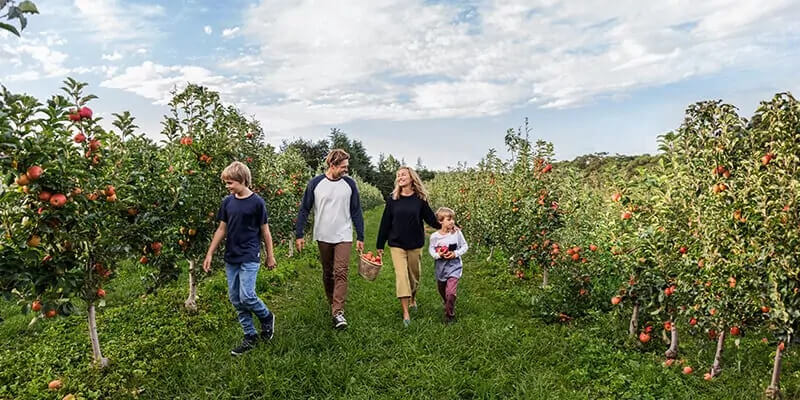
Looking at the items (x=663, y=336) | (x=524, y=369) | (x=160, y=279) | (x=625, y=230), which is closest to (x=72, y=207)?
(x=160, y=279)

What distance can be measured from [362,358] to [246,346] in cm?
118

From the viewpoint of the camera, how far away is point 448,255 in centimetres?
586

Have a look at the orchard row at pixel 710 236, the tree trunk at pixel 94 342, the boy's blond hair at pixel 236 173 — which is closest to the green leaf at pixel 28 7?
the boy's blond hair at pixel 236 173

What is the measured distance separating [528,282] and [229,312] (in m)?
5.14

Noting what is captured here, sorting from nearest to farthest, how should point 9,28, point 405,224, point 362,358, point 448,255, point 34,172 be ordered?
point 9,28, point 34,172, point 362,358, point 405,224, point 448,255

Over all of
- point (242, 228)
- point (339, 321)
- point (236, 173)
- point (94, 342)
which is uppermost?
point (236, 173)

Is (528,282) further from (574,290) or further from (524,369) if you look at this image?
(524,369)

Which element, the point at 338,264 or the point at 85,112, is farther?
the point at 338,264

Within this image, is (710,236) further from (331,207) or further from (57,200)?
(57,200)

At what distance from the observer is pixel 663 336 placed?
4918 mm

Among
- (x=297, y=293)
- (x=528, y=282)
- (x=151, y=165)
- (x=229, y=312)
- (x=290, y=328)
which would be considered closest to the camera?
(x=151, y=165)

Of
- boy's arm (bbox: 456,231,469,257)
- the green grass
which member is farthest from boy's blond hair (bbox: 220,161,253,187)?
boy's arm (bbox: 456,231,469,257)

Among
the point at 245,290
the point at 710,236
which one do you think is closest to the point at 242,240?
the point at 245,290

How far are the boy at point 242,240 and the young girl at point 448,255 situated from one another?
85.5 inches
